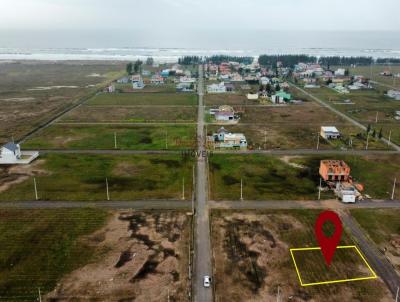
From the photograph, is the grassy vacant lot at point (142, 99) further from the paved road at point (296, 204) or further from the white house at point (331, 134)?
the paved road at point (296, 204)

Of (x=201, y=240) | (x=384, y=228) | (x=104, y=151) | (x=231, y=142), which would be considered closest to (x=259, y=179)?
(x=231, y=142)

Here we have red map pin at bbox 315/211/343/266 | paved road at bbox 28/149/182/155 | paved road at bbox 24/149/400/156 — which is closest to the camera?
red map pin at bbox 315/211/343/266

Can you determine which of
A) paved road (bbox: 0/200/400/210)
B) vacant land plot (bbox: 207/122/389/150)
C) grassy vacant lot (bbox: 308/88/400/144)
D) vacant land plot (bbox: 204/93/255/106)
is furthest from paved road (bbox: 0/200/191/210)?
vacant land plot (bbox: 204/93/255/106)

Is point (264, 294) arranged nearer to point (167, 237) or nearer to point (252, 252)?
point (252, 252)

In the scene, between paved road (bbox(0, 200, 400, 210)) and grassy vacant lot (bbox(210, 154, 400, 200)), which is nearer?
paved road (bbox(0, 200, 400, 210))

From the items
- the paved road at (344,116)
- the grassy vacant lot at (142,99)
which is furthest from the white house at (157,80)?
the paved road at (344,116)

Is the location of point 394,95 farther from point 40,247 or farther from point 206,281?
point 40,247

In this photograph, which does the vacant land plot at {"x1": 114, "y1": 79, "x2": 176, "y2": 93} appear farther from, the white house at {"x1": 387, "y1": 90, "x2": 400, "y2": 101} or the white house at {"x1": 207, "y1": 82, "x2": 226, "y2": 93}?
the white house at {"x1": 387, "y1": 90, "x2": 400, "y2": 101}
